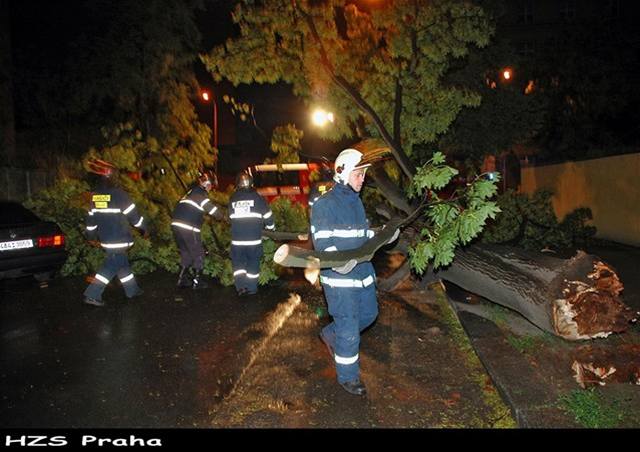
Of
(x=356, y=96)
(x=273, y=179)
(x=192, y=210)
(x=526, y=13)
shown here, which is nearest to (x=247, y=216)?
(x=192, y=210)

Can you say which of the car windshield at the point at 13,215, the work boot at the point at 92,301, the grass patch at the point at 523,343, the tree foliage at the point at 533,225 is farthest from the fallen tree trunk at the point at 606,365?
the car windshield at the point at 13,215

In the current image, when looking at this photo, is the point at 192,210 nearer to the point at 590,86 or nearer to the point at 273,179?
the point at 273,179

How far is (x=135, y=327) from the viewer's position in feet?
20.0

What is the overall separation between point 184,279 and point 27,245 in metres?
2.26

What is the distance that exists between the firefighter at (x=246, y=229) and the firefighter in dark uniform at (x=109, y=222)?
139 centimetres

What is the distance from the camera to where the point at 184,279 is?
26.6 feet

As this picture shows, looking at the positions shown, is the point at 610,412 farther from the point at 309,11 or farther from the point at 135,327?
the point at 309,11

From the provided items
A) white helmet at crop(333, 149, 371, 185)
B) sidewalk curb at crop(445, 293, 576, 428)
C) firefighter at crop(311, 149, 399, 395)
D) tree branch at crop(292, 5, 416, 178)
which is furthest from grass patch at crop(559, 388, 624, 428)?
tree branch at crop(292, 5, 416, 178)

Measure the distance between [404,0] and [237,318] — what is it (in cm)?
512

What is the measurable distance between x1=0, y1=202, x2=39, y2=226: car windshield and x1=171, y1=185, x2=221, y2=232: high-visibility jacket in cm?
217

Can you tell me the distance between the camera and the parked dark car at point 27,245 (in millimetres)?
7152
